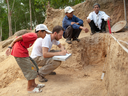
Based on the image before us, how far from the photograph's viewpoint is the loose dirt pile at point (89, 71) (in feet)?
5.40

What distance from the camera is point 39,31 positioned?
221 centimetres

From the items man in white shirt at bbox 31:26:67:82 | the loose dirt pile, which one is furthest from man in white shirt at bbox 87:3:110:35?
man in white shirt at bbox 31:26:67:82

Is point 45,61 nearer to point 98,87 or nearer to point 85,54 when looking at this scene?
point 98,87

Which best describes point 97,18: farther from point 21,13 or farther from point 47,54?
point 21,13

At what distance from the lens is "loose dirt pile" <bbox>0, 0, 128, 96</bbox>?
165 centimetres

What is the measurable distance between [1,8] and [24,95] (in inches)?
767

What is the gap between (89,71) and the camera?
3533 millimetres

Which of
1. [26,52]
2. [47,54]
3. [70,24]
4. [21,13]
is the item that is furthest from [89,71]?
[21,13]

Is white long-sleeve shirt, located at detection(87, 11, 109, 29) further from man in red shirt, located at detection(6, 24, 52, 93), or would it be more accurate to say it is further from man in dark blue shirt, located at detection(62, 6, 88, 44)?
man in red shirt, located at detection(6, 24, 52, 93)

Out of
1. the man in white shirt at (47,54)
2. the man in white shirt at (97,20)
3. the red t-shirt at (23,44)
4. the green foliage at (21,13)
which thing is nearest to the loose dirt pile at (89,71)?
the man in white shirt at (47,54)

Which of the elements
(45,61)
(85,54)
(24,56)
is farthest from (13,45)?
(85,54)

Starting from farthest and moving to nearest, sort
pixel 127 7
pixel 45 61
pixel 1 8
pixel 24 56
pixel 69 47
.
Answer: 1. pixel 1 8
2. pixel 127 7
3. pixel 69 47
4. pixel 45 61
5. pixel 24 56

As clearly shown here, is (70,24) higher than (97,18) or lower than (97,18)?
lower

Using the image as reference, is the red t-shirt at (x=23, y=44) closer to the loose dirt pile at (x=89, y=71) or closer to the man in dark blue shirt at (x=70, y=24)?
the loose dirt pile at (x=89, y=71)
